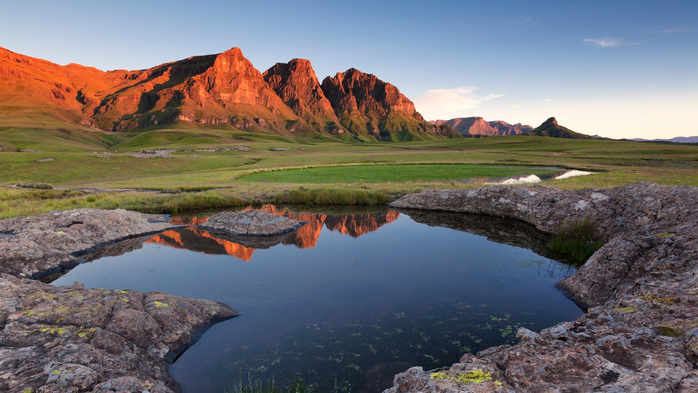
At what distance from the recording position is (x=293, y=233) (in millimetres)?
17141

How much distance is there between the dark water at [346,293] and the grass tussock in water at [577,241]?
0.82 m

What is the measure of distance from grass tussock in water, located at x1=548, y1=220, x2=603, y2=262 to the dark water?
818 mm

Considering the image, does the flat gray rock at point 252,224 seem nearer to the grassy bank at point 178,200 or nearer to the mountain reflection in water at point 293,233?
the mountain reflection in water at point 293,233

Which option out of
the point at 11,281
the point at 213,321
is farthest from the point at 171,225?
the point at 213,321

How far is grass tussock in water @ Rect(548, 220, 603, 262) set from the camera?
507 inches

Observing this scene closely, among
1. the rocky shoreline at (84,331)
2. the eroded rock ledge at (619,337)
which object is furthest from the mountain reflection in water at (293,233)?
the eroded rock ledge at (619,337)

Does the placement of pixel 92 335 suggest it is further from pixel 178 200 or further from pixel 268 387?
pixel 178 200

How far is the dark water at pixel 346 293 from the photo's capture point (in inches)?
269

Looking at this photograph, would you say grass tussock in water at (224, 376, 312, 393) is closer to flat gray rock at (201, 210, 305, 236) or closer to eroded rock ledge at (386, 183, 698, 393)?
eroded rock ledge at (386, 183, 698, 393)

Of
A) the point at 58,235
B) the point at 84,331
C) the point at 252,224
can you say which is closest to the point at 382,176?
the point at 252,224

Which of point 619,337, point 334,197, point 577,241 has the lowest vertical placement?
point 334,197

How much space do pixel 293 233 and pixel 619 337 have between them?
14.3 metres

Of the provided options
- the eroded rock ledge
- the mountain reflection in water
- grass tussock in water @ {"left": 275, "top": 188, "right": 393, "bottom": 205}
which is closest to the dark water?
the mountain reflection in water

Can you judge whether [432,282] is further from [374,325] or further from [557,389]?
[557,389]
